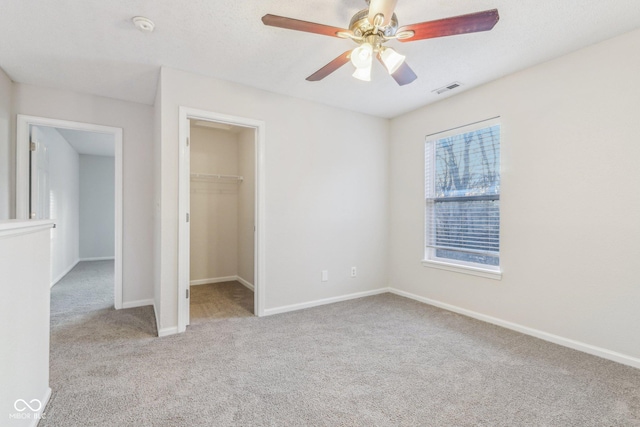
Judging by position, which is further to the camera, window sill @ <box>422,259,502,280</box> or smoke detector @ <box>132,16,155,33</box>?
window sill @ <box>422,259,502,280</box>

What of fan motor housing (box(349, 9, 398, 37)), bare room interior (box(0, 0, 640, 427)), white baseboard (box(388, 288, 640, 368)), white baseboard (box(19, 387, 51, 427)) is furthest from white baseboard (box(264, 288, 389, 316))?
fan motor housing (box(349, 9, 398, 37))

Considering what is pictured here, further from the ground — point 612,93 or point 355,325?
point 612,93

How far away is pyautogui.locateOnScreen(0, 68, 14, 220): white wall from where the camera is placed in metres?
2.81

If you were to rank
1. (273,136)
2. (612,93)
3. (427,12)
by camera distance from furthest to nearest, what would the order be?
(273,136), (612,93), (427,12)

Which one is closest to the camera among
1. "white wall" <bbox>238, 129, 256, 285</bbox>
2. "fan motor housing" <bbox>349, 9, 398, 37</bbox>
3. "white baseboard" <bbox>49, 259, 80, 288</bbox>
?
"fan motor housing" <bbox>349, 9, 398, 37</bbox>

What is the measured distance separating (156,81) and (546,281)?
417 centimetres

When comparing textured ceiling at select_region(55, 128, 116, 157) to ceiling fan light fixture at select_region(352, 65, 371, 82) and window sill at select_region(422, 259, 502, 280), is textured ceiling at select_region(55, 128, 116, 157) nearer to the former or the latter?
ceiling fan light fixture at select_region(352, 65, 371, 82)

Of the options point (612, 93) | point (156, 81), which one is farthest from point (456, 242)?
point (156, 81)

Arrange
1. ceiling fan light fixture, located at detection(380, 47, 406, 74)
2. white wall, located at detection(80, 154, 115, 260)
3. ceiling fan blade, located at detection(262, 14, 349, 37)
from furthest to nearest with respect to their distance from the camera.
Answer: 1. white wall, located at detection(80, 154, 115, 260)
2. ceiling fan light fixture, located at detection(380, 47, 406, 74)
3. ceiling fan blade, located at detection(262, 14, 349, 37)

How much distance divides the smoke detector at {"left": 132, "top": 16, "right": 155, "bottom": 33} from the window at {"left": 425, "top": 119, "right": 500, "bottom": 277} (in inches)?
118

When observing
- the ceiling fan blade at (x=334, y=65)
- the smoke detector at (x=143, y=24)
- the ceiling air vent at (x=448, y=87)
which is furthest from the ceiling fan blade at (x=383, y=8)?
the ceiling air vent at (x=448, y=87)

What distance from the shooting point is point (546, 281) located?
8.71 ft

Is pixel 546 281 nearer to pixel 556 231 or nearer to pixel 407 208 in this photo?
pixel 556 231

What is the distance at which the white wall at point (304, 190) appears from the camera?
280cm
